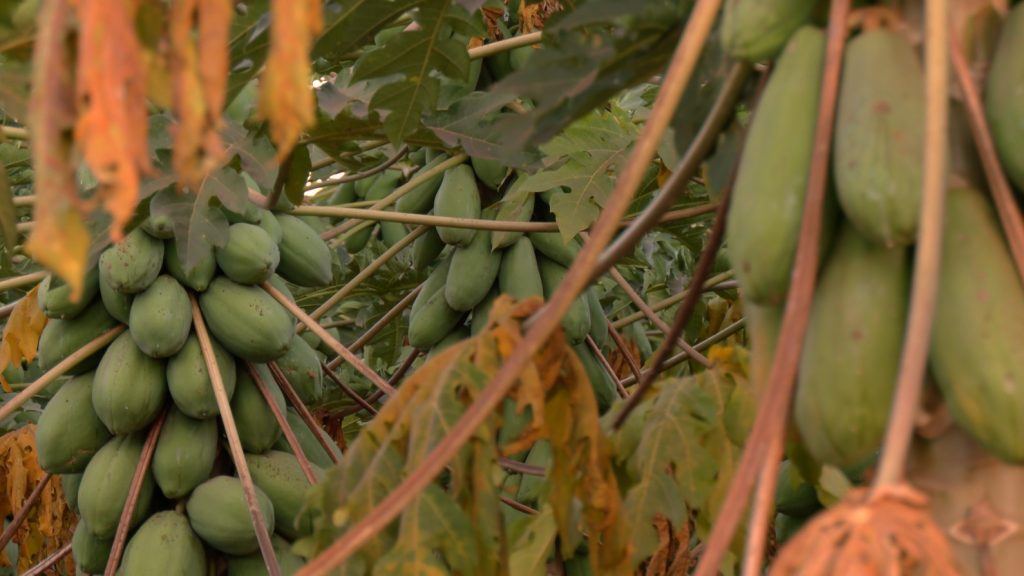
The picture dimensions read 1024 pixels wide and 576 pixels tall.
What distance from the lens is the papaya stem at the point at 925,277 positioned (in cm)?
73

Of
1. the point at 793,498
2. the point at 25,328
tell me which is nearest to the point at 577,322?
the point at 793,498

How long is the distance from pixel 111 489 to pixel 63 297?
341 millimetres

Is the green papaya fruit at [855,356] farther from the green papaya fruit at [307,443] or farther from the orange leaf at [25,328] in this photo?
the orange leaf at [25,328]

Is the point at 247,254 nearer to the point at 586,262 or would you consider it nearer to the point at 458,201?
the point at 458,201

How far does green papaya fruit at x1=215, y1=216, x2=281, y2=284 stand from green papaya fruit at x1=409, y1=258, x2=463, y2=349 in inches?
18.9

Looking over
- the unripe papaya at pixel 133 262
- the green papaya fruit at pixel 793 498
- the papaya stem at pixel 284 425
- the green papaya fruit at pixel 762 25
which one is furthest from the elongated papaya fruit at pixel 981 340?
the unripe papaya at pixel 133 262

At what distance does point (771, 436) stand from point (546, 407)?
36 cm

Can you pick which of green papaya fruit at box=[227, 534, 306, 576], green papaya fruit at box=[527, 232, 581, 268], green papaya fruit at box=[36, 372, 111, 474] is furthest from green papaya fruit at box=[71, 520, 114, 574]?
green papaya fruit at box=[527, 232, 581, 268]

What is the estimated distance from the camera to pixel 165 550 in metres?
2.18

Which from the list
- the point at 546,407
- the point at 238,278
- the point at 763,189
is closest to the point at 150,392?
the point at 238,278

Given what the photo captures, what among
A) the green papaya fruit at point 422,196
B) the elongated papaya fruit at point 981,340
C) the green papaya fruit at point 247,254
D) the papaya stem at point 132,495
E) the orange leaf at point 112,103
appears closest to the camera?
the orange leaf at point 112,103

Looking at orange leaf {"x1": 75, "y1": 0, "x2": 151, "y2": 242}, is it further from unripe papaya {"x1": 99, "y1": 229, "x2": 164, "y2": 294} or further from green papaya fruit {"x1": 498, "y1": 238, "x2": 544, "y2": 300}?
green papaya fruit {"x1": 498, "y1": 238, "x2": 544, "y2": 300}

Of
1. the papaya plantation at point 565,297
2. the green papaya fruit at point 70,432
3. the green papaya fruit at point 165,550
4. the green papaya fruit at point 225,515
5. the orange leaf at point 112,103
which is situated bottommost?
the green papaya fruit at point 165,550

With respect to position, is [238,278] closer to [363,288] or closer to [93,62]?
[363,288]
